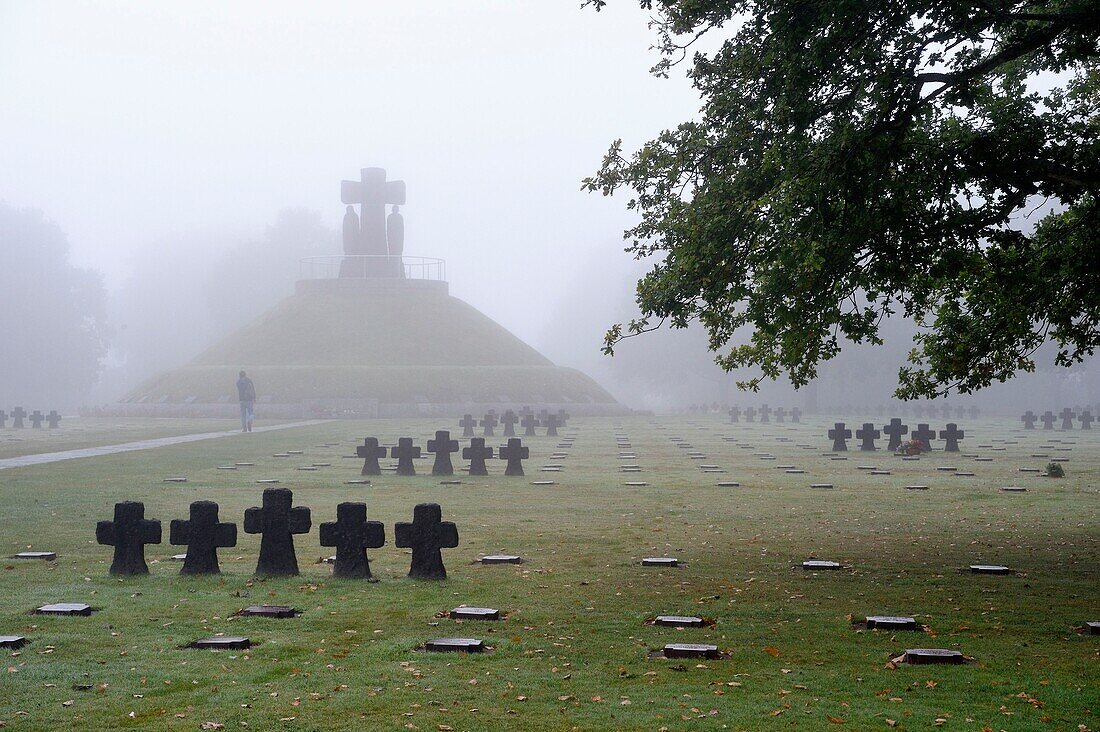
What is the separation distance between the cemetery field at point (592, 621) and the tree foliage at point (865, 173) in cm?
263

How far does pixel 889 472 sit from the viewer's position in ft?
84.9

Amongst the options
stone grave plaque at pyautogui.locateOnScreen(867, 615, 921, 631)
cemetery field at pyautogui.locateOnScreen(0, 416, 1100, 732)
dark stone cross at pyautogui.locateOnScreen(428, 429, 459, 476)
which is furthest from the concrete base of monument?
stone grave plaque at pyautogui.locateOnScreen(867, 615, 921, 631)

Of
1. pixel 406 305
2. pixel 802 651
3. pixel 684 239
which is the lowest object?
pixel 802 651

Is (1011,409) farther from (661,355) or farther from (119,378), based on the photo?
(119,378)

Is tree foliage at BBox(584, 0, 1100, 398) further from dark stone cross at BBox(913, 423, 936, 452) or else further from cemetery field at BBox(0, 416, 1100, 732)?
dark stone cross at BBox(913, 423, 936, 452)

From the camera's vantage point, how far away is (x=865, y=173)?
35.8 ft

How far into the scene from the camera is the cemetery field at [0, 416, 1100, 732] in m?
6.59

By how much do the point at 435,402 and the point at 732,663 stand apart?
70.9 m

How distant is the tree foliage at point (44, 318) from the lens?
9225cm

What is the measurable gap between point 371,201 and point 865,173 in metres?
102

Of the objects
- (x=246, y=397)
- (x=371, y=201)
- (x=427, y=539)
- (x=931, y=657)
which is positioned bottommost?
(x=931, y=657)

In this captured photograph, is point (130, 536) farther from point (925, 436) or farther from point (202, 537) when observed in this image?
point (925, 436)

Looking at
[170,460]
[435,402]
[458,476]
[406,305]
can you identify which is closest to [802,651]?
[458,476]

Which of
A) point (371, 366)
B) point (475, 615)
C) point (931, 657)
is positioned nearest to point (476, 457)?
point (475, 615)
